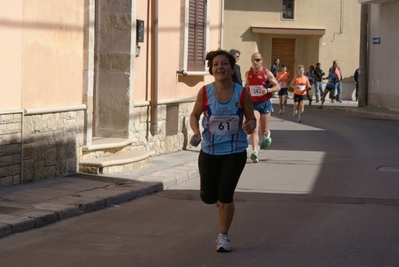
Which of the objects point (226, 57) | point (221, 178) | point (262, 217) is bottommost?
point (262, 217)

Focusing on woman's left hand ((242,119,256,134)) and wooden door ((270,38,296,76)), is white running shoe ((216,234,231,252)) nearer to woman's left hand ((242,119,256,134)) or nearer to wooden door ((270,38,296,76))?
woman's left hand ((242,119,256,134))

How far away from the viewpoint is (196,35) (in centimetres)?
1747

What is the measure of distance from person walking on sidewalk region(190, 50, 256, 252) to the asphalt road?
0.45 m

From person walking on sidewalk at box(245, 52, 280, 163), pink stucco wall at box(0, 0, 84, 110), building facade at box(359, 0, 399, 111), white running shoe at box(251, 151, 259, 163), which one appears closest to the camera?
pink stucco wall at box(0, 0, 84, 110)

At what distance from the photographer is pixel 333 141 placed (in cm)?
1917

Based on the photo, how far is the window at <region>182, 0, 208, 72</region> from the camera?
16844 millimetres

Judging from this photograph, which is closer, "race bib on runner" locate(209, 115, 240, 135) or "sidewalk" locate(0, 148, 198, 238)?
"race bib on runner" locate(209, 115, 240, 135)

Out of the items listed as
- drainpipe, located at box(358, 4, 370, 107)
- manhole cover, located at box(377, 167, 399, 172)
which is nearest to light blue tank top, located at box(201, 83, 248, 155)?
manhole cover, located at box(377, 167, 399, 172)

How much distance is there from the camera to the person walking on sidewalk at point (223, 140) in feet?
24.8

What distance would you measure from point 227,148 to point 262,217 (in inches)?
78.7

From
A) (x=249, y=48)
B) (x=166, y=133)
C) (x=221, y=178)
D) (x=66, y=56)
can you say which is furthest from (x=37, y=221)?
(x=249, y=48)

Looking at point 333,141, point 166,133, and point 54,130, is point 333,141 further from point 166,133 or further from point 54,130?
point 54,130

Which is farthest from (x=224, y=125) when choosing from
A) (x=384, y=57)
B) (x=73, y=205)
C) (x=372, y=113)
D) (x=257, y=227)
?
(x=384, y=57)

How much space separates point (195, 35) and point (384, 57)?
57.6 ft
